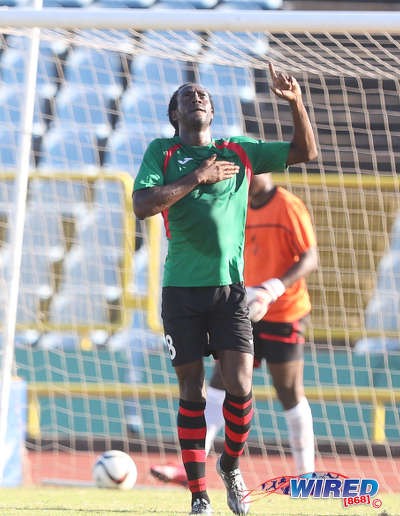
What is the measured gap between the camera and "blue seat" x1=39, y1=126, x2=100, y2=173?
877 cm

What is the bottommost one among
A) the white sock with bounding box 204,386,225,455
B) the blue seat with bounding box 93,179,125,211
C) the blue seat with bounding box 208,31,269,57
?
the white sock with bounding box 204,386,225,455

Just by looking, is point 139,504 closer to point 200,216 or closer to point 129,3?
point 200,216

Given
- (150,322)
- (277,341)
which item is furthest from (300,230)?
(150,322)

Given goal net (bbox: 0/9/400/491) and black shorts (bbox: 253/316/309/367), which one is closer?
black shorts (bbox: 253/316/309/367)

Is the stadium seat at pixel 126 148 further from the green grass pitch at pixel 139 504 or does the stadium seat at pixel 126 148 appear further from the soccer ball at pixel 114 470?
the green grass pitch at pixel 139 504

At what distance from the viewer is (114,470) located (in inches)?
194

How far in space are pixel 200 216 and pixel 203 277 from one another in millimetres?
239

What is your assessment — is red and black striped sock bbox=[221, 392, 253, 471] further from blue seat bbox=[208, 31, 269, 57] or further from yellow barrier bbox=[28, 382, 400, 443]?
yellow barrier bbox=[28, 382, 400, 443]

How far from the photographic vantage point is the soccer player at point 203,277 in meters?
3.43

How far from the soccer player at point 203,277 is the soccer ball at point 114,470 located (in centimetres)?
145

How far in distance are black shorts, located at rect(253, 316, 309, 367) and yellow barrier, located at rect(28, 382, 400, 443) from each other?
1.98 metres

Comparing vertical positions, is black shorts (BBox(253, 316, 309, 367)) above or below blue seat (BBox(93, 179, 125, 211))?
below

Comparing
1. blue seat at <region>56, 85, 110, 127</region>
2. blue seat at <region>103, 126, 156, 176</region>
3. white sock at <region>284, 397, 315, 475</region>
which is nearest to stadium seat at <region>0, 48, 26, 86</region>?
blue seat at <region>56, 85, 110, 127</region>

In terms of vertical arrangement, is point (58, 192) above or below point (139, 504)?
above
